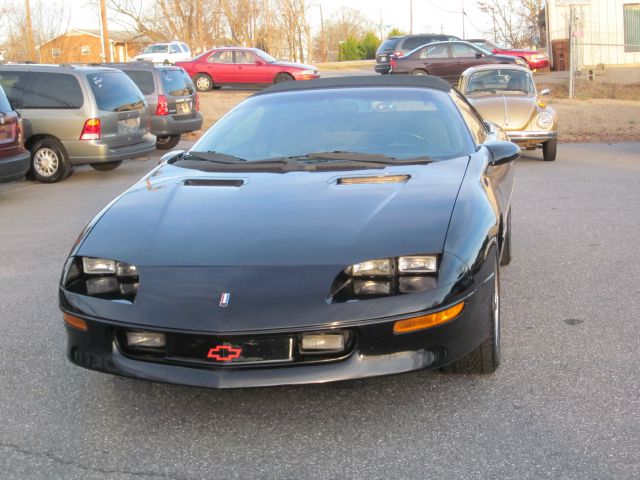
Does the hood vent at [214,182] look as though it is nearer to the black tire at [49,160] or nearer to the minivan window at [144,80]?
the black tire at [49,160]

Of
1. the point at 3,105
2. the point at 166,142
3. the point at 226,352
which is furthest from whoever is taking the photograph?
the point at 166,142

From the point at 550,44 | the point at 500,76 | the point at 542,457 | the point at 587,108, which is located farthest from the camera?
the point at 550,44

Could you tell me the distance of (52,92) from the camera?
1326cm

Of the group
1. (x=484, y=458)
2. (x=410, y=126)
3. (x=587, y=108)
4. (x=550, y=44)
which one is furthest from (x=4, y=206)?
(x=550, y=44)

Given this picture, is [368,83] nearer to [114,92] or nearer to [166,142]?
[114,92]

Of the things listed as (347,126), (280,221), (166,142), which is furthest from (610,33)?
(280,221)

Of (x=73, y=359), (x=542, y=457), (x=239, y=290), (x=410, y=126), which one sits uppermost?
(x=410, y=126)

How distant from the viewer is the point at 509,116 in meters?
13.8

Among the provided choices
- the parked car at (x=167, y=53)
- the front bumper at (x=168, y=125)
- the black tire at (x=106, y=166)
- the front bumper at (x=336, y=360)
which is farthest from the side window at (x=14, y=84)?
the parked car at (x=167, y=53)

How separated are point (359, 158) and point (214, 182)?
839 mm

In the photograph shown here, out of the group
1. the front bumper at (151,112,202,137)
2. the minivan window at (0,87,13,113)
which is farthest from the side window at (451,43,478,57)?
the minivan window at (0,87,13,113)

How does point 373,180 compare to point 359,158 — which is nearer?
point 373,180

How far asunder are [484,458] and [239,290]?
1169 mm

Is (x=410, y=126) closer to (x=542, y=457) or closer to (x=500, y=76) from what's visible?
(x=542, y=457)
